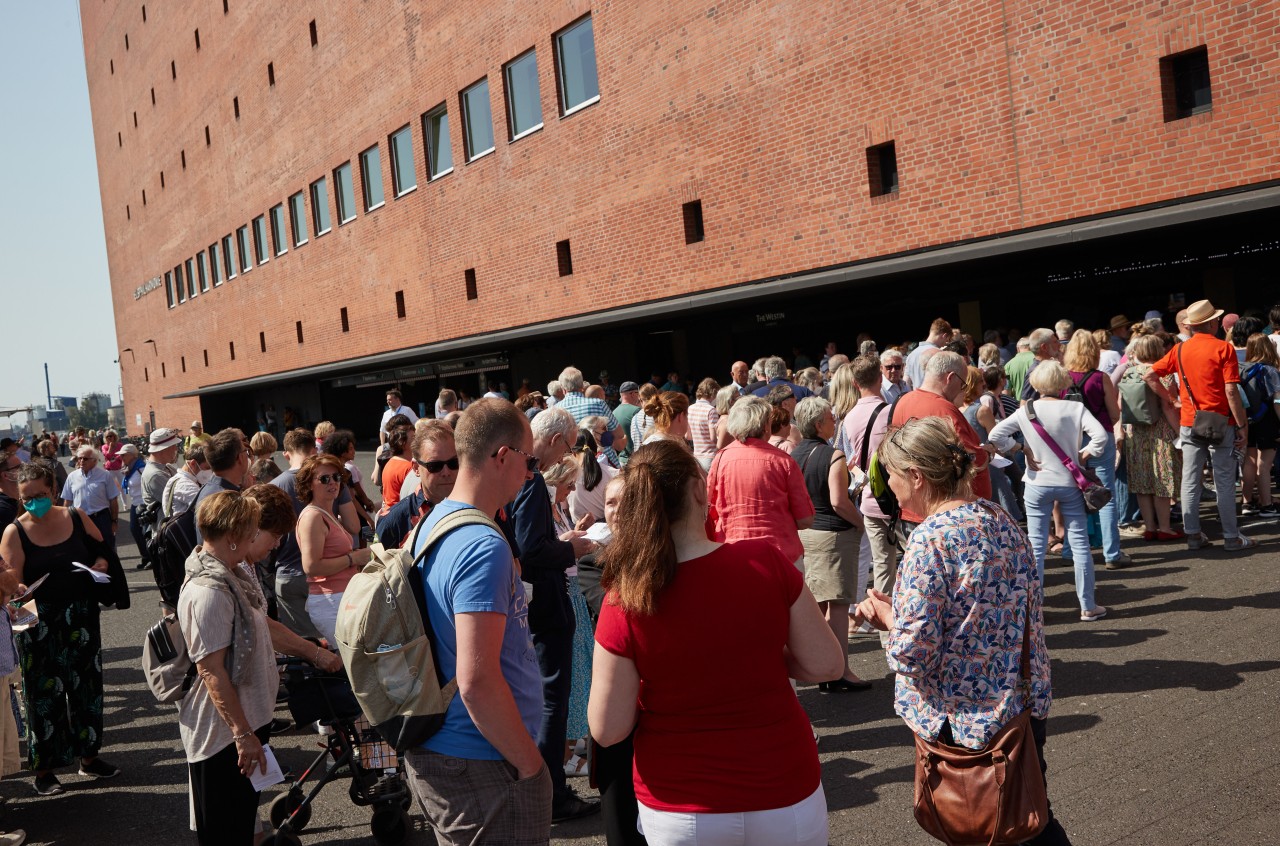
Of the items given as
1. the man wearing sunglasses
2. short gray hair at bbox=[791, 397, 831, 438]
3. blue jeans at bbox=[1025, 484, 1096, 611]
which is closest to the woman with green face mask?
the man wearing sunglasses

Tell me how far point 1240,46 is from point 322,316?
28384 millimetres

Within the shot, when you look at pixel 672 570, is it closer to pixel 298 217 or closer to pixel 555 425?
pixel 555 425

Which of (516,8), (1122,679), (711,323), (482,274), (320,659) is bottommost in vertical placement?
(1122,679)

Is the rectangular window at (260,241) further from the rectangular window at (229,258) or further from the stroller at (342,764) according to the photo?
the stroller at (342,764)

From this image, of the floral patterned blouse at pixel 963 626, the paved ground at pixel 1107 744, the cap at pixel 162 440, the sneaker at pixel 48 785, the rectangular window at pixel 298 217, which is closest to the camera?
the floral patterned blouse at pixel 963 626

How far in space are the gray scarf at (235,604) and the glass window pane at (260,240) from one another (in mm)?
36721

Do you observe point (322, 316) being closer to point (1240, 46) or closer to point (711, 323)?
point (711, 323)

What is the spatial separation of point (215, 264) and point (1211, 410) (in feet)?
140

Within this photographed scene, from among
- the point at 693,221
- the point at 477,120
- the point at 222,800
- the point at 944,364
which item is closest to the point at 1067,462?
the point at 944,364

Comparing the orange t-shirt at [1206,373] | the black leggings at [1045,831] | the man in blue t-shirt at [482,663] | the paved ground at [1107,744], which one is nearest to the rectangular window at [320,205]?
the paved ground at [1107,744]

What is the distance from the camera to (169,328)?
5362 centimetres

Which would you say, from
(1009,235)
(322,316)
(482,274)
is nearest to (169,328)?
(322,316)

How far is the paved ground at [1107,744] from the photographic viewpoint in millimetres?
4887

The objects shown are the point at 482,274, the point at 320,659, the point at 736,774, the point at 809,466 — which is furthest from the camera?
the point at 482,274
